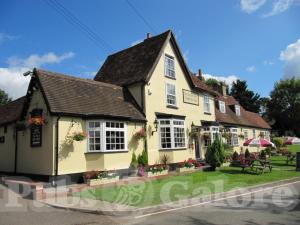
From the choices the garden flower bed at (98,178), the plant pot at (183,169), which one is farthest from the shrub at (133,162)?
the plant pot at (183,169)

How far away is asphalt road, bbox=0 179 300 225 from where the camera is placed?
8.41m

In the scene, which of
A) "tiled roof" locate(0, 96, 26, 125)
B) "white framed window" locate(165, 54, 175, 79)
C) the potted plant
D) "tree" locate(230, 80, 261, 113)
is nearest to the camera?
the potted plant

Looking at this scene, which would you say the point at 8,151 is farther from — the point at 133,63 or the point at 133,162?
the point at 133,63

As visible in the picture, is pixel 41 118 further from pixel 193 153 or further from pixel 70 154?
pixel 193 153

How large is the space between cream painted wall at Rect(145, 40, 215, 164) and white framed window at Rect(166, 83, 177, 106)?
313 mm

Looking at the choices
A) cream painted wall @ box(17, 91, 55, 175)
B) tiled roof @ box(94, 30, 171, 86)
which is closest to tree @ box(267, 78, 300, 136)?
tiled roof @ box(94, 30, 171, 86)

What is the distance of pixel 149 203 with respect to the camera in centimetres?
1067

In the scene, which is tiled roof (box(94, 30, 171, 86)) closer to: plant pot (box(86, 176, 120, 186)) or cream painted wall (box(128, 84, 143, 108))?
cream painted wall (box(128, 84, 143, 108))

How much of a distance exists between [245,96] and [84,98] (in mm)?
58283

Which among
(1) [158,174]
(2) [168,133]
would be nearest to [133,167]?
(1) [158,174]

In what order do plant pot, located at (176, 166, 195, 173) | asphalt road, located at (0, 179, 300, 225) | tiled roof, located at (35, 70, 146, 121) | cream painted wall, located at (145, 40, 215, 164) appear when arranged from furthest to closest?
cream painted wall, located at (145, 40, 215, 164)
plant pot, located at (176, 166, 195, 173)
tiled roof, located at (35, 70, 146, 121)
asphalt road, located at (0, 179, 300, 225)

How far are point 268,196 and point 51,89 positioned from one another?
38.5 feet

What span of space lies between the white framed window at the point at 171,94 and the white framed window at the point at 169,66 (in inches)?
32.7

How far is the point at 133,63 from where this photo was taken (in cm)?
2417
